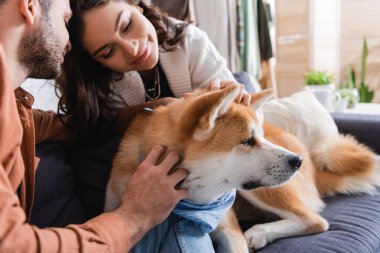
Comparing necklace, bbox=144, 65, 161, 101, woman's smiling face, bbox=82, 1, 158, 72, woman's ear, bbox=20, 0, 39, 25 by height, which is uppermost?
woman's ear, bbox=20, 0, 39, 25

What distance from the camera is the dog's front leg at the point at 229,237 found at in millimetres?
959

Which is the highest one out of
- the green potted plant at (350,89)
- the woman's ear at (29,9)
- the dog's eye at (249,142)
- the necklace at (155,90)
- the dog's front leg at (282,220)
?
the woman's ear at (29,9)

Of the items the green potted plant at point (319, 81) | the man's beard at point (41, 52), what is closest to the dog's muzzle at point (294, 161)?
the man's beard at point (41, 52)

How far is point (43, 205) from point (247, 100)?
2.17 feet

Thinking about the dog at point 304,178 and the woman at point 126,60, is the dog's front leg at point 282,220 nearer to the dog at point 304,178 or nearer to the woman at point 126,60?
the dog at point 304,178

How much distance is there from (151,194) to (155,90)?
593mm

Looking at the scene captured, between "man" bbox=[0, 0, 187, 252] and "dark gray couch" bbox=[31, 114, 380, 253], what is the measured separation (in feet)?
0.64

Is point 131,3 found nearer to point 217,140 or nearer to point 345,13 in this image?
point 217,140

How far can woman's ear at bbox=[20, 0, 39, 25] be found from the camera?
0.66 m

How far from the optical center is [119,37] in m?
1.05

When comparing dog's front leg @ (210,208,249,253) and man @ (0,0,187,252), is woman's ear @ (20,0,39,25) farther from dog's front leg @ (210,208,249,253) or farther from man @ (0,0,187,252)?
dog's front leg @ (210,208,249,253)

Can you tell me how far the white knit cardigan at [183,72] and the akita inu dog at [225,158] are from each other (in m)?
0.29

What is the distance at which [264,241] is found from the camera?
3.37 ft

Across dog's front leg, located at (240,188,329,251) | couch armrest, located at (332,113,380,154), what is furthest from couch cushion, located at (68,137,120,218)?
couch armrest, located at (332,113,380,154)
